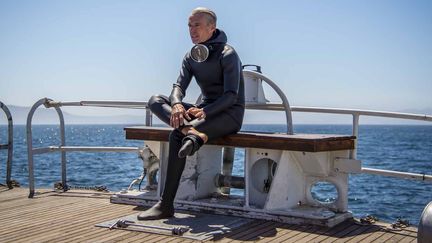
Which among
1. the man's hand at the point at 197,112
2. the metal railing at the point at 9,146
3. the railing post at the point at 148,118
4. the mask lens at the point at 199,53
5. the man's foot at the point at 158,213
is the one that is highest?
the mask lens at the point at 199,53

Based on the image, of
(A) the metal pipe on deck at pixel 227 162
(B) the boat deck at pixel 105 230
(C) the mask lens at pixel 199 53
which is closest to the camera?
(B) the boat deck at pixel 105 230

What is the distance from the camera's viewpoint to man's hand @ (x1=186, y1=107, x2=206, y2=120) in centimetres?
443

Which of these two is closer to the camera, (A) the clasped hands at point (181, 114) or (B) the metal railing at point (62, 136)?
(A) the clasped hands at point (181, 114)

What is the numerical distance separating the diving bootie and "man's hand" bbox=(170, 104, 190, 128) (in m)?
0.22

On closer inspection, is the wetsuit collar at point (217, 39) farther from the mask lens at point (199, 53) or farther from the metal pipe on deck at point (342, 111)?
the metal pipe on deck at point (342, 111)

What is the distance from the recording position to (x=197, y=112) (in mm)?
4465

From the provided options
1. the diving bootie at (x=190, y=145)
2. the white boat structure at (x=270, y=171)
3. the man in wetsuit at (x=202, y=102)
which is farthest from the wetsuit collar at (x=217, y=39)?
the diving bootie at (x=190, y=145)

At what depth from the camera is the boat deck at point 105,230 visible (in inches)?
155

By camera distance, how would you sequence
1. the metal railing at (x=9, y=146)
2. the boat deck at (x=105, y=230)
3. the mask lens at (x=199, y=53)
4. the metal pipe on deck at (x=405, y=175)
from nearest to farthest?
the boat deck at (x=105, y=230) → the metal pipe on deck at (x=405, y=175) → the mask lens at (x=199, y=53) → the metal railing at (x=9, y=146)

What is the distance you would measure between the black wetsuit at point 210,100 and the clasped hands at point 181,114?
2.2 inches

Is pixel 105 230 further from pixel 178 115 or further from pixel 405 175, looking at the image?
pixel 405 175

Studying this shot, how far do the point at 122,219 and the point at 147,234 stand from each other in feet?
1.18

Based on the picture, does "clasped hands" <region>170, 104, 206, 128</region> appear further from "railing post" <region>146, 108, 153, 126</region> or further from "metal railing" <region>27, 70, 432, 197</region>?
"railing post" <region>146, 108, 153, 126</region>

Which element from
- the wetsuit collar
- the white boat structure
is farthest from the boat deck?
the wetsuit collar
